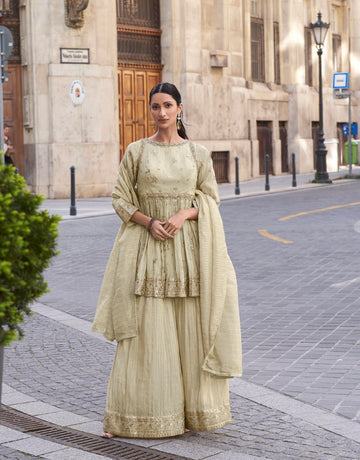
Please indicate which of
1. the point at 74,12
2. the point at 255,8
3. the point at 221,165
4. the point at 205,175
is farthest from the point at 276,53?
the point at 205,175

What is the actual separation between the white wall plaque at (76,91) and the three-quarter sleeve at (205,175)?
1941 cm

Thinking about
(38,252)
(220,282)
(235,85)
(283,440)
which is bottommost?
(283,440)

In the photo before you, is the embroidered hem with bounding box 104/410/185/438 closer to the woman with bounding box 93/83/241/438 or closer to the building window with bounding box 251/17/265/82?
the woman with bounding box 93/83/241/438

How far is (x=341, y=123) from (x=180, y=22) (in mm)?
14657

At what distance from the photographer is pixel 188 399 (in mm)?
5102

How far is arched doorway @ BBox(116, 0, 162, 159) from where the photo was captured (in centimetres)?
2698

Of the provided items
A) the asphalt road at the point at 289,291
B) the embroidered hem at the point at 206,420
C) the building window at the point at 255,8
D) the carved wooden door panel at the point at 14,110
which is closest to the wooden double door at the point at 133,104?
the carved wooden door panel at the point at 14,110

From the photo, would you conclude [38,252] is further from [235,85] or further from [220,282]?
[235,85]

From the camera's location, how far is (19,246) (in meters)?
3.38

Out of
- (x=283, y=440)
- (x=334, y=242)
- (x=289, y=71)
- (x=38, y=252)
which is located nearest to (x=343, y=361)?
(x=283, y=440)

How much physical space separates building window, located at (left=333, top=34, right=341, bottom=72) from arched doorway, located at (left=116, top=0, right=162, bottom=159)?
14.4 meters

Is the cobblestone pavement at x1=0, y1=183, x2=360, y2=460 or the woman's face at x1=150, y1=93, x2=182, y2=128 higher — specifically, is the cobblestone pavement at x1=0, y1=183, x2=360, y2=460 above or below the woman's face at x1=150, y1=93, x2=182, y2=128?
below

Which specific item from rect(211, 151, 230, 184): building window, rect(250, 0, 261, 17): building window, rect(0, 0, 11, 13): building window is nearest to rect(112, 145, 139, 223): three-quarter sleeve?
rect(0, 0, 11, 13): building window

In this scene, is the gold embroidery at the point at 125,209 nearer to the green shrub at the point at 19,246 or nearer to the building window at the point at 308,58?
the green shrub at the point at 19,246
